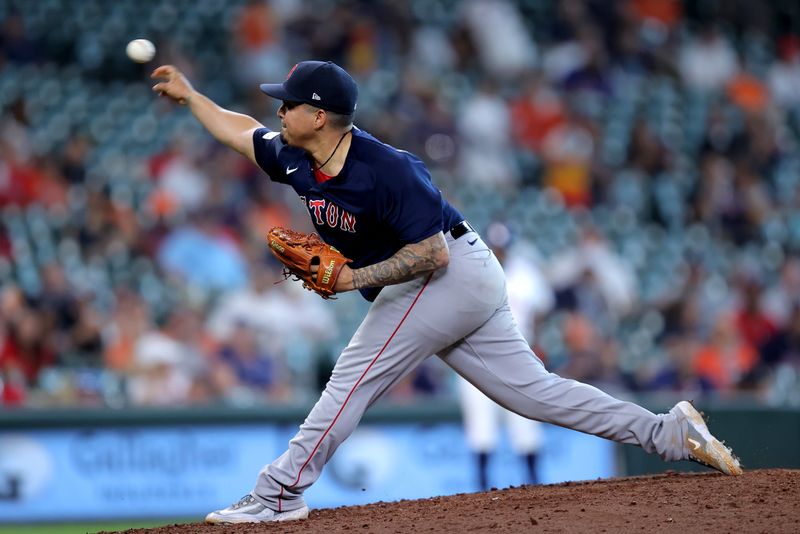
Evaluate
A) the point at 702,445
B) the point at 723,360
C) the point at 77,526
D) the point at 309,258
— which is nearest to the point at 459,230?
the point at 309,258

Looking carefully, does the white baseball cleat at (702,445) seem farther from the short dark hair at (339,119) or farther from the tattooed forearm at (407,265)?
the short dark hair at (339,119)

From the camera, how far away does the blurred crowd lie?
33.4 feet

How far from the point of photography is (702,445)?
538 centimetres

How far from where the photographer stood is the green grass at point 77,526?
9156mm

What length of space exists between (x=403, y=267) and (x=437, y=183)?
778 centimetres

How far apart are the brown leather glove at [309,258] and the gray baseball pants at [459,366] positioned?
0.29m

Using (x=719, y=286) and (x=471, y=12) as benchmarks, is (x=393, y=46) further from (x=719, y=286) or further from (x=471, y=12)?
(x=719, y=286)

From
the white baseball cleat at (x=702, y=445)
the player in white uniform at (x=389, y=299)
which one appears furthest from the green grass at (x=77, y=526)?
the white baseball cleat at (x=702, y=445)

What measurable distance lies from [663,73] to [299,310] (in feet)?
21.3

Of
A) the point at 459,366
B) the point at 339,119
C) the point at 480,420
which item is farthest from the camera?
the point at 480,420

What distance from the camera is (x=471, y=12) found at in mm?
14602

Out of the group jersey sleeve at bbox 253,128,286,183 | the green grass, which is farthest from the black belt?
the green grass

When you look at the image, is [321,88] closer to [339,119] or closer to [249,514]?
[339,119]

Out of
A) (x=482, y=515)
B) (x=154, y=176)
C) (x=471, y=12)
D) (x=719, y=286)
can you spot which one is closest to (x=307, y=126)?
(x=482, y=515)
